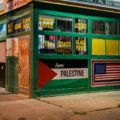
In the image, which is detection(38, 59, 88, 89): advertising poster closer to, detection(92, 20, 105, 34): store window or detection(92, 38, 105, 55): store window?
detection(92, 38, 105, 55): store window

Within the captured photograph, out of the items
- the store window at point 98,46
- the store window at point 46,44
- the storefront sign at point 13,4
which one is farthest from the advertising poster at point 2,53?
the store window at point 98,46

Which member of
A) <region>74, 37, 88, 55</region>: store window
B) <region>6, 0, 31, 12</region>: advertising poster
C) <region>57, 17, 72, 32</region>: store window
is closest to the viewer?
<region>6, 0, 31, 12</region>: advertising poster

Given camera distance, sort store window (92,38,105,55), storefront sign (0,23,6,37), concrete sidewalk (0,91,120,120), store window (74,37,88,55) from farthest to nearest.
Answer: storefront sign (0,23,6,37)
store window (92,38,105,55)
store window (74,37,88,55)
concrete sidewalk (0,91,120,120)

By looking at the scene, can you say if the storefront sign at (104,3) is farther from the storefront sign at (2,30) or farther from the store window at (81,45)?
the storefront sign at (2,30)

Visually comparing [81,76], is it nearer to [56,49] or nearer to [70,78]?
[70,78]

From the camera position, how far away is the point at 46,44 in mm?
11078

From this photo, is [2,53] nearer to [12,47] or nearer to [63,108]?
[12,47]

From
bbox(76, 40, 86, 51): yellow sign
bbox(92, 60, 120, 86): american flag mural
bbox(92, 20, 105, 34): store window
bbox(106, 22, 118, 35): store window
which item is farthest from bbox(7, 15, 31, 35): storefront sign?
bbox(106, 22, 118, 35): store window

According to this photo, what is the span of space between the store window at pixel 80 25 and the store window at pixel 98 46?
77 cm

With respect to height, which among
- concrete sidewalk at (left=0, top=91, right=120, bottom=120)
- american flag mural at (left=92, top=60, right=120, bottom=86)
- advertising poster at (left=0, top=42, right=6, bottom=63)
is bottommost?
concrete sidewalk at (left=0, top=91, right=120, bottom=120)

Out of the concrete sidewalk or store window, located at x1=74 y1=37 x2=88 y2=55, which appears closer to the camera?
the concrete sidewalk

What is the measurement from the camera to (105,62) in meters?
12.8

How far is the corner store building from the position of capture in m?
10.9

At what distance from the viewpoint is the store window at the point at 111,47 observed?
42.3ft
